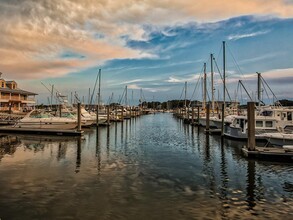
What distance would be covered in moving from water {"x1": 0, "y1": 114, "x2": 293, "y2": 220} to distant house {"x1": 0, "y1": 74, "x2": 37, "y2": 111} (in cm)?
4871

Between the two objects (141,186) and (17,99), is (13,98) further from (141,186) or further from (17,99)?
(141,186)

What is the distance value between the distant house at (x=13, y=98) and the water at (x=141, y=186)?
4871 centimetres

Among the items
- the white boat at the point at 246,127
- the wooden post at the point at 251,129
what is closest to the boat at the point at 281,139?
the white boat at the point at 246,127

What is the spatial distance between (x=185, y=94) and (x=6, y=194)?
101 meters

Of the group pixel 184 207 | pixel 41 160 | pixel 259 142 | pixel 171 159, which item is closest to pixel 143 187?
→ pixel 184 207

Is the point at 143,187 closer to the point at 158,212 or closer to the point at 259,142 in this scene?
the point at 158,212

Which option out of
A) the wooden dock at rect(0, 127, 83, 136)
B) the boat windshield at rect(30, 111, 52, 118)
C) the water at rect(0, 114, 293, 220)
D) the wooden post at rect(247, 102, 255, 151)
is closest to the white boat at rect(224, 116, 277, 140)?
the wooden post at rect(247, 102, 255, 151)

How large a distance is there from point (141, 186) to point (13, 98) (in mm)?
67494

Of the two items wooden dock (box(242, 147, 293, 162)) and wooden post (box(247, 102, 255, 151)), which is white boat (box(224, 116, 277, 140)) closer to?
wooden post (box(247, 102, 255, 151))

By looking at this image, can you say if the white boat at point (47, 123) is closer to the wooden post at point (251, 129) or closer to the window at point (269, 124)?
the window at point (269, 124)

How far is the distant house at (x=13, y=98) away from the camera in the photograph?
6850cm

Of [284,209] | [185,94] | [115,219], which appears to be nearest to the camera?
[115,219]

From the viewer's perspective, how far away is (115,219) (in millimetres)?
10914

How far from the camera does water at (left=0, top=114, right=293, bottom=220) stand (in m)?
11.7
